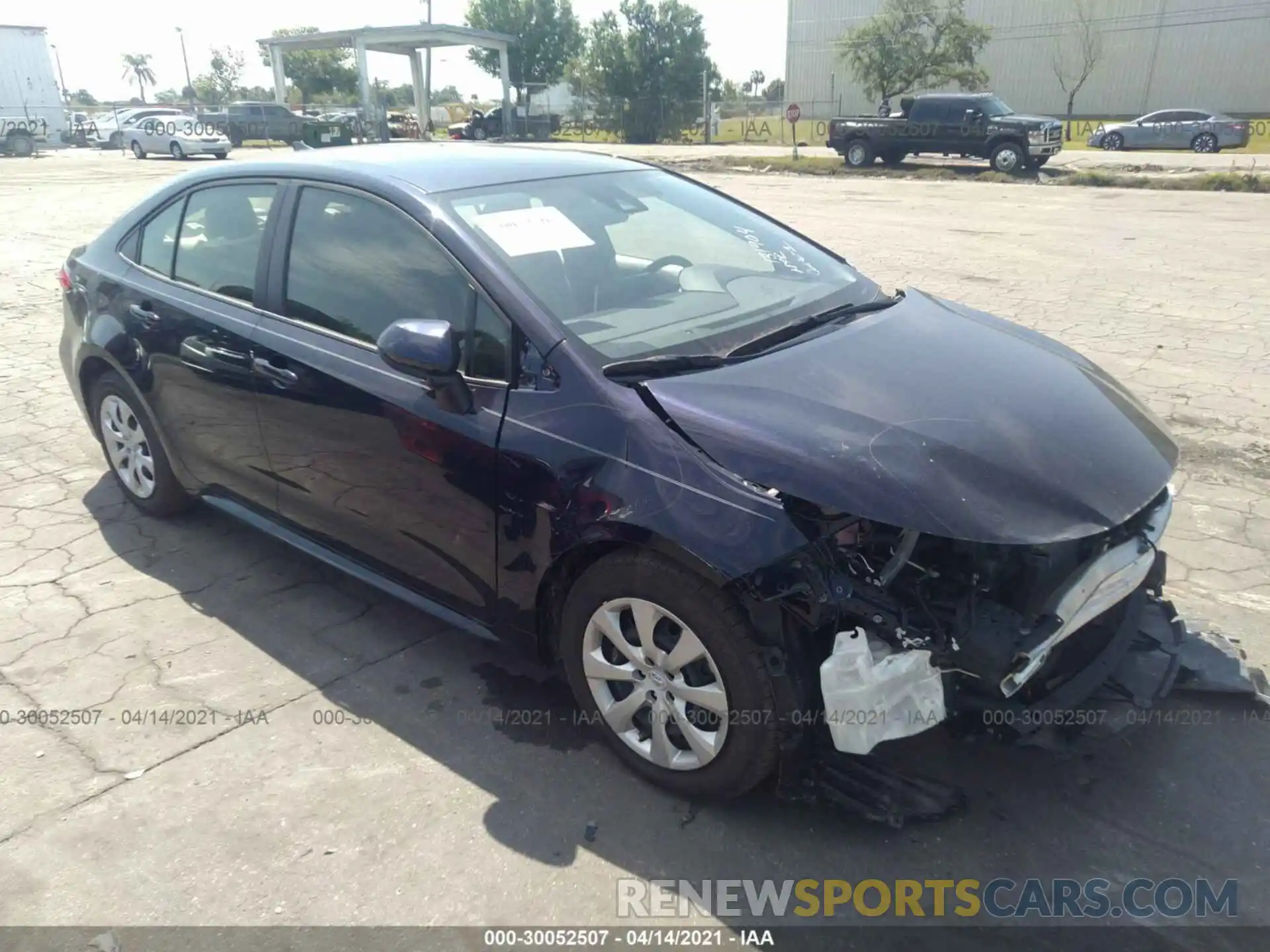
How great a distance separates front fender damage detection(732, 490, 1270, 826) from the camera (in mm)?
2293

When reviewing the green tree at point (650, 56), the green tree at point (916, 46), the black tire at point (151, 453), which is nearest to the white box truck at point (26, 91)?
the green tree at point (650, 56)

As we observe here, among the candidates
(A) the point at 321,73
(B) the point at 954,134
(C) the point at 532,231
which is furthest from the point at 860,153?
(A) the point at 321,73

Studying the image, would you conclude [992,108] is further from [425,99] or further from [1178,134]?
[425,99]

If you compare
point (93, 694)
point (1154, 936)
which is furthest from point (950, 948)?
point (93, 694)

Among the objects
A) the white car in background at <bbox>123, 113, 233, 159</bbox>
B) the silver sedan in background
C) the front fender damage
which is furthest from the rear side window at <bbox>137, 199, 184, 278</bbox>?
the silver sedan in background

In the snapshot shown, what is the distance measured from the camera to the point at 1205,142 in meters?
31.4

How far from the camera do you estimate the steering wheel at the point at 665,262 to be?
3.31 m

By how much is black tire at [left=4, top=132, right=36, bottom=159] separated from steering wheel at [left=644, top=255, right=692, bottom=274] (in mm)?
41900

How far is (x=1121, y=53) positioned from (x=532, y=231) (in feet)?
199

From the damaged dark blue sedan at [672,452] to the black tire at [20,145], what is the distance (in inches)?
1610

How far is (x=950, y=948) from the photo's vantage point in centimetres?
227

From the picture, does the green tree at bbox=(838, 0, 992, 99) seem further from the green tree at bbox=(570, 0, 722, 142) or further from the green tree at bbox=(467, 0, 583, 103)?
the green tree at bbox=(467, 0, 583, 103)

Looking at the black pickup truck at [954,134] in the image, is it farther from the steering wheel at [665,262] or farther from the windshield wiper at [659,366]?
the windshield wiper at [659,366]

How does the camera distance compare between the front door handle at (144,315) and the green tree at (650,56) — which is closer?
the front door handle at (144,315)
